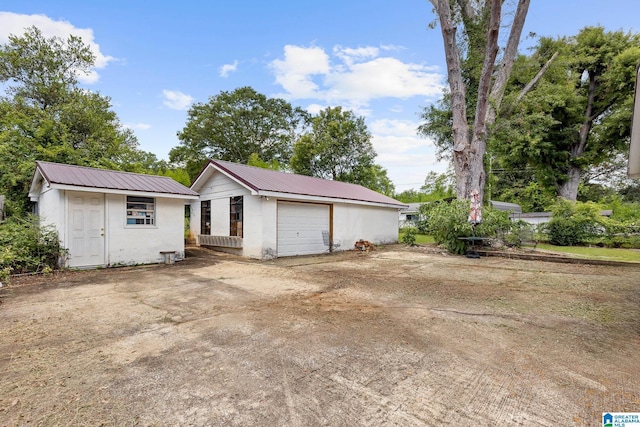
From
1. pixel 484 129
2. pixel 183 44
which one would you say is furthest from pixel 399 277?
pixel 183 44

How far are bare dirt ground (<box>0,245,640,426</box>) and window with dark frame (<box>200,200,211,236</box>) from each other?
22.3 ft

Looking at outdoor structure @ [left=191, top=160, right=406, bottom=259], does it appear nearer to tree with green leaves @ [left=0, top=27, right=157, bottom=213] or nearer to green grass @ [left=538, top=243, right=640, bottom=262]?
tree with green leaves @ [left=0, top=27, right=157, bottom=213]

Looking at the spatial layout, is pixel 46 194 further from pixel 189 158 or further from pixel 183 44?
pixel 189 158

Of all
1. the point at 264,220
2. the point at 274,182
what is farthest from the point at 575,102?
the point at 264,220

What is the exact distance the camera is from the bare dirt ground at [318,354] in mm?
2135

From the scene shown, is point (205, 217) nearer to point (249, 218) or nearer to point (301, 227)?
point (249, 218)

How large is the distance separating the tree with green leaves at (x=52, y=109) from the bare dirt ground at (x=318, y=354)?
11.1m

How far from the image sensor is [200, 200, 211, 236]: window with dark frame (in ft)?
42.1

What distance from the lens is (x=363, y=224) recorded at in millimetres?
14344

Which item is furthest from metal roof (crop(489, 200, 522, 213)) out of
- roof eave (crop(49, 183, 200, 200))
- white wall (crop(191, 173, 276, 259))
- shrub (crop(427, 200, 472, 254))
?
roof eave (crop(49, 183, 200, 200))

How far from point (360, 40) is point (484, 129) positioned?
296 inches

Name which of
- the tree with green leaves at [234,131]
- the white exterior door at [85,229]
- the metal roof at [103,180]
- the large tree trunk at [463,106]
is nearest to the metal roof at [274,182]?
the metal roof at [103,180]

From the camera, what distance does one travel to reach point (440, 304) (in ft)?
15.9

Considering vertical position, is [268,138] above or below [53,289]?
above
